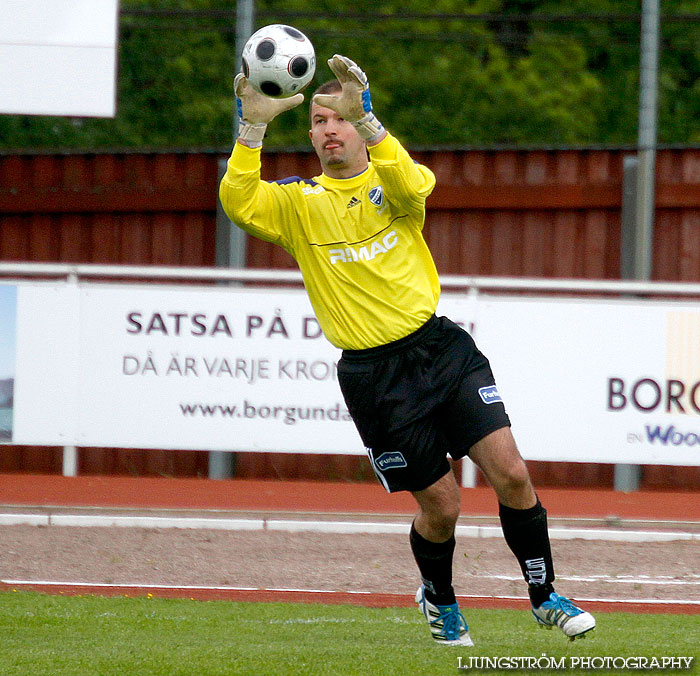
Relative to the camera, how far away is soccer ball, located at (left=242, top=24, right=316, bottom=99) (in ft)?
16.2

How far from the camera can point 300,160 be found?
12086 millimetres

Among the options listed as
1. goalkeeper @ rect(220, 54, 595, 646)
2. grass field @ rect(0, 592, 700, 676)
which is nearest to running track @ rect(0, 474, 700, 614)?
grass field @ rect(0, 592, 700, 676)

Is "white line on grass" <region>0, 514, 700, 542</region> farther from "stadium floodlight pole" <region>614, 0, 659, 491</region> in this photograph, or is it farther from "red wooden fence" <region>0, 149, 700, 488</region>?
"red wooden fence" <region>0, 149, 700, 488</region>

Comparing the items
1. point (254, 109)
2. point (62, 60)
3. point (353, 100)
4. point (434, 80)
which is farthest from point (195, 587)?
point (434, 80)

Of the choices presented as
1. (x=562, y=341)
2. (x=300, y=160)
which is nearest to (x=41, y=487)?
(x=300, y=160)

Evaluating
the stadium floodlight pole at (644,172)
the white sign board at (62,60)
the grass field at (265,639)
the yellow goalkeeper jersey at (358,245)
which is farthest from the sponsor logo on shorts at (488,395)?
the white sign board at (62,60)

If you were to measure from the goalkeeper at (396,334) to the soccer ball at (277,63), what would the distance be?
59 millimetres

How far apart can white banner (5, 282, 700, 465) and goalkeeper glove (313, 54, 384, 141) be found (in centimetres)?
548

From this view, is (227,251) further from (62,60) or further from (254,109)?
(254,109)

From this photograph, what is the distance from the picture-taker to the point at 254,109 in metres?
4.93

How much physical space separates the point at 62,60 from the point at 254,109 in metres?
6.87

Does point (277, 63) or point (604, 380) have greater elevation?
point (277, 63)

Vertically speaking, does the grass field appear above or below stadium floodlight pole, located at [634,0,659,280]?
below

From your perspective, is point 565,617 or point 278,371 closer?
point 565,617
